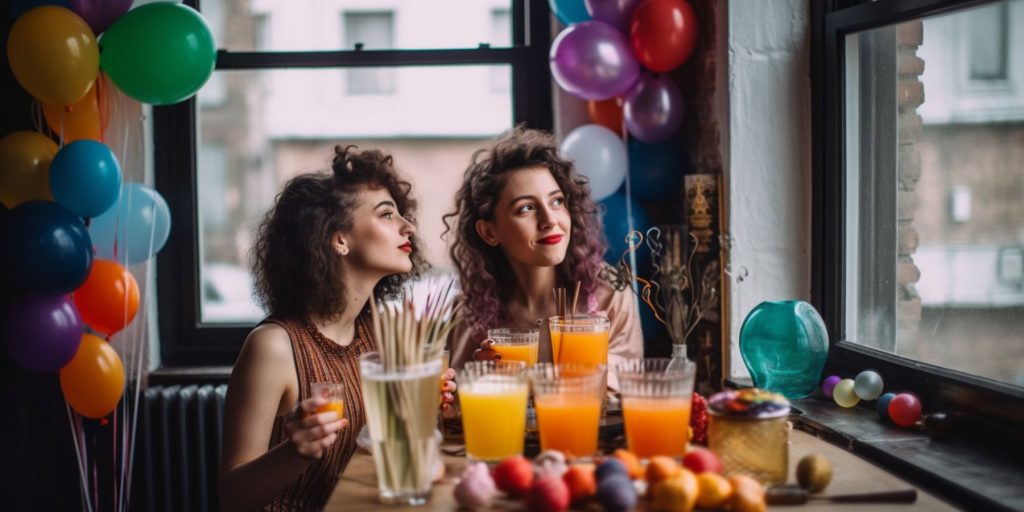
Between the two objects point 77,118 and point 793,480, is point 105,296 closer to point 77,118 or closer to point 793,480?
point 77,118

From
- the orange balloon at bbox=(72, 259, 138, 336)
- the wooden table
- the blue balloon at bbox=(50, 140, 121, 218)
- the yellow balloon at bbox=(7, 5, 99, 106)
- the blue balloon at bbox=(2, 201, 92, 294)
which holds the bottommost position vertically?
the wooden table

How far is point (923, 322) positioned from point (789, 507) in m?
0.99

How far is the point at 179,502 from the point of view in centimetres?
287

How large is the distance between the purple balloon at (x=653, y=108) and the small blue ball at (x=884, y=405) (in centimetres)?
122

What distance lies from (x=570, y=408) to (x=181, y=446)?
1.98 metres

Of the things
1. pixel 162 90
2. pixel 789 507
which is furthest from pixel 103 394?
pixel 789 507

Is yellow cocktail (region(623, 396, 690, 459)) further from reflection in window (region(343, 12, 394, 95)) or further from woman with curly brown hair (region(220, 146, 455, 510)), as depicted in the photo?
reflection in window (region(343, 12, 394, 95))

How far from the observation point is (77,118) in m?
2.44

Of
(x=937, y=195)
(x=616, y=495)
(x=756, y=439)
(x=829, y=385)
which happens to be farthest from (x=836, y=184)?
(x=616, y=495)

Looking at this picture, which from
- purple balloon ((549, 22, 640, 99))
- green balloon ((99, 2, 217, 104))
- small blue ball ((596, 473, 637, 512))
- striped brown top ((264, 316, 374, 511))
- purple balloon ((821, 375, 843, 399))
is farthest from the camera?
purple balloon ((549, 22, 640, 99))

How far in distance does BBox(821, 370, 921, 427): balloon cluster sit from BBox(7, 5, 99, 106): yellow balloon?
204 cm

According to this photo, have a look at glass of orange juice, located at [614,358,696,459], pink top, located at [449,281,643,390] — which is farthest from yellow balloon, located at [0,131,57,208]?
glass of orange juice, located at [614,358,696,459]

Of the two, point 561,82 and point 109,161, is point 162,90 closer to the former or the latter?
point 109,161

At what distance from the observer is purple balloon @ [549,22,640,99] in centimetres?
259
